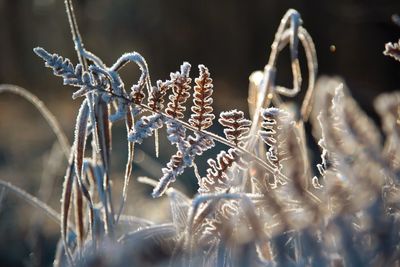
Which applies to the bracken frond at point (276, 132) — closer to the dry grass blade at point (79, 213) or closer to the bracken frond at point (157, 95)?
the bracken frond at point (157, 95)

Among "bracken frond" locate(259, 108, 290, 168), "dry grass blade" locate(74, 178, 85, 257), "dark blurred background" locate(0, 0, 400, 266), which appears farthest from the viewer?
"dark blurred background" locate(0, 0, 400, 266)

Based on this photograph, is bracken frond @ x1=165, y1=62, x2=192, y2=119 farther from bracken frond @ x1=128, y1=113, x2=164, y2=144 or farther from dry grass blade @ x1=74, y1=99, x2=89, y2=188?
dry grass blade @ x1=74, y1=99, x2=89, y2=188

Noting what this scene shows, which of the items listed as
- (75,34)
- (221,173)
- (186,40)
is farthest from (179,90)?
(186,40)

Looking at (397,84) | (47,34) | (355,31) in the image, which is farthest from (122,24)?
(397,84)

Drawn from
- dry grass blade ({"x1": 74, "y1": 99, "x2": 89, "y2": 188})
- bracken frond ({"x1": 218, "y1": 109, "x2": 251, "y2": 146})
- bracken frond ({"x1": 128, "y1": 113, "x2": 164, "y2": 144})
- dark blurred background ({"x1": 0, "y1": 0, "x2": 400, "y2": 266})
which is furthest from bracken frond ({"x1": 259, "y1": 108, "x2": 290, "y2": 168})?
dark blurred background ({"x1": 0, "y1": 0, "x2": 400, "y2": 266})

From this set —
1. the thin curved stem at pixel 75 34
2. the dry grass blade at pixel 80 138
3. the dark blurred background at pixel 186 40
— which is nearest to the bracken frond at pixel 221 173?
the dry grass blade at pixel 80 138
